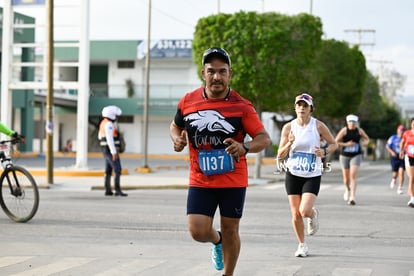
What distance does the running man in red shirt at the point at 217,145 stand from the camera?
20.8ft

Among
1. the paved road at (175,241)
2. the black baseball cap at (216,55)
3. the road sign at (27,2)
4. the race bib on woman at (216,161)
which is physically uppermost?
the road sign at (27,2)

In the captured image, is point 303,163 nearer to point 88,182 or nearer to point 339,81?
point 88,182

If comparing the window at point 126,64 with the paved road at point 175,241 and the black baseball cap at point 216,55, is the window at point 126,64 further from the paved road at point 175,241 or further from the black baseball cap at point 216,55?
the black baseball cap at point 216,55

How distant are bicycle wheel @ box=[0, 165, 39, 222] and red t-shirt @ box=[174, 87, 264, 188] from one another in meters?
5.54

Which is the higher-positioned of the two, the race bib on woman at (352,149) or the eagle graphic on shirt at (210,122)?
the eagle graphic on shirt at (210,122)

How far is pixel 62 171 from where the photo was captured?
25.4 m

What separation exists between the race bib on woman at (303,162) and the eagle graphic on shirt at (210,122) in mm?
3146

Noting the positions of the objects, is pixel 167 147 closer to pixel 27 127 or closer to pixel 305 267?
pixel 27 127

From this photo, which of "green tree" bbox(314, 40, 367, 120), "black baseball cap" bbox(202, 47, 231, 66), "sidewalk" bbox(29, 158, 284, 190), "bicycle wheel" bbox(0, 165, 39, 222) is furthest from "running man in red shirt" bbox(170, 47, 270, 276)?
"green tree" bbox(314, 40, 367, 120)

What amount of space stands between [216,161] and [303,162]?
3.23 m

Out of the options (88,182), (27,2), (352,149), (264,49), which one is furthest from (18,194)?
(264,49)

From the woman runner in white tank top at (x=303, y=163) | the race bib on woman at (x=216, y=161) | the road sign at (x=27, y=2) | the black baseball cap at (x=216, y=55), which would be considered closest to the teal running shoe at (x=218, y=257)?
the race bib on woman at (x=216, y=161)

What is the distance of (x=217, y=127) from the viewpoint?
634cm

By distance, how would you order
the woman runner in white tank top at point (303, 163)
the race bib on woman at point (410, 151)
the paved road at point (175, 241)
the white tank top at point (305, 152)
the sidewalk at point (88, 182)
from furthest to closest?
1. the sidewalk at point (88, 182)
2. the race bib on woman at point (410, 151)
3. the white tank top at point (305, 152)
4. the woman runner in white tank top at point (303, 163)
5. the paved road at point (175, 241)
